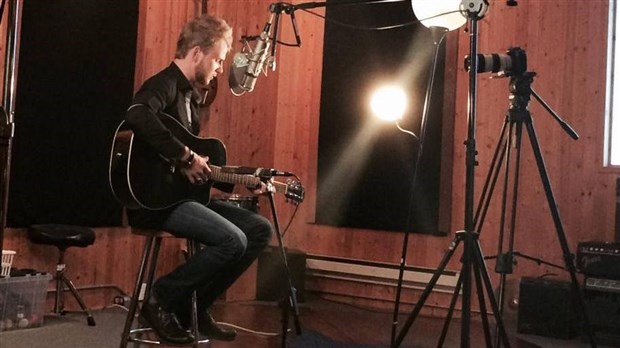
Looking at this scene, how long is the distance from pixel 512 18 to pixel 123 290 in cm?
331

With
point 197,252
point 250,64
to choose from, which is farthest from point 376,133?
point 197,252

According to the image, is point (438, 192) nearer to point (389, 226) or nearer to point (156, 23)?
point (389, 226)

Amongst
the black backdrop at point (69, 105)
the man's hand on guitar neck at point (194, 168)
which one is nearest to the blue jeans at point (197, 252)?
the man's hand on guitar neck at point (194, 168)

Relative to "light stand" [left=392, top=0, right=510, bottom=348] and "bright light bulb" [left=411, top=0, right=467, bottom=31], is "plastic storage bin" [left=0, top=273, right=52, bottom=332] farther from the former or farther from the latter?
"bright light bulb" [left=411, top=0, right=467, bottom=31]

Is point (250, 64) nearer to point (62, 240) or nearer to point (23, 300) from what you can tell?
point (62, 240)

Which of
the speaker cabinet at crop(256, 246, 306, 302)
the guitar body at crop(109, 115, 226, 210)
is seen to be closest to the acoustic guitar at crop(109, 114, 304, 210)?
the guitar body at crop(109, 115, 226, 210)

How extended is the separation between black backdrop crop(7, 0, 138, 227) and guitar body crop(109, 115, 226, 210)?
1289 mm

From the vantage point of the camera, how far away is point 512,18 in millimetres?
4480

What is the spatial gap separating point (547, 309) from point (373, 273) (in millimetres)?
1306

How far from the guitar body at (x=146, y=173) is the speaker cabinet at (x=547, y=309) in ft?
7.66

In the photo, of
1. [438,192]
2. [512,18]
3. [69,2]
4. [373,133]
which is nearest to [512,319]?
[438,192]

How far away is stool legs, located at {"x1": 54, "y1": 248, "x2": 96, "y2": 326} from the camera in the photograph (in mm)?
3523

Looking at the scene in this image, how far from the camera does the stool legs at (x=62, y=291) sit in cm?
352

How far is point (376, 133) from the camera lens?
4754 mm
